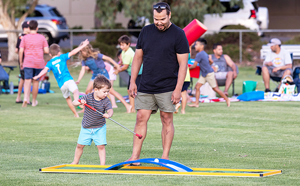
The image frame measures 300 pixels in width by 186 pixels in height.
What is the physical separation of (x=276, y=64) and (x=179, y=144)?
7046 mm

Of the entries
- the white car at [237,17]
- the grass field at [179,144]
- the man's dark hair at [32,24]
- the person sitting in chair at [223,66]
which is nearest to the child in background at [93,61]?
the grass field at [179,144]

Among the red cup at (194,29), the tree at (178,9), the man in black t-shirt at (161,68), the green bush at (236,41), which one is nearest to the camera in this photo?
the man in black t-shirt at (161,68)

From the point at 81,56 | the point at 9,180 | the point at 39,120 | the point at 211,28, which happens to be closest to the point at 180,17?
the point at 211,28

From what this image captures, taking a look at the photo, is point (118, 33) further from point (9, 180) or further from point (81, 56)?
point (9, 180)

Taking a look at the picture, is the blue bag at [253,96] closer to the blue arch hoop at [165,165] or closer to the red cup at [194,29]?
the red cup at [194,29]

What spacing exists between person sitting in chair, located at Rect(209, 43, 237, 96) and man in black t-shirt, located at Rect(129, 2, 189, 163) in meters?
7.93

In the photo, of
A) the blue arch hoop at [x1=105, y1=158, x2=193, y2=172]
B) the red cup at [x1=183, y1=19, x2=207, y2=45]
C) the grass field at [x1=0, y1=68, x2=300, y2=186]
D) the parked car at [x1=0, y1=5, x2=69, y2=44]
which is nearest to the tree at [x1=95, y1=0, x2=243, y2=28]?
the parked car at [x1=0, y1=5, x2=69, y2=44]

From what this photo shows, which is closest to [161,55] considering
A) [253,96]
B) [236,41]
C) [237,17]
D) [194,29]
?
[194,29]

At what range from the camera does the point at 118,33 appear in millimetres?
23625

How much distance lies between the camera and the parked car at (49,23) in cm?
2352

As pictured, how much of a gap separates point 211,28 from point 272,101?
11763 mm

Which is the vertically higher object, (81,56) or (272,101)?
(81,56)

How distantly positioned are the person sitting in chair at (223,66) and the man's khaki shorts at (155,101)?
792 cm

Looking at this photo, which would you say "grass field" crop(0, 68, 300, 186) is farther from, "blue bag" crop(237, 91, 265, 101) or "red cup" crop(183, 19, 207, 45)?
"red cup" crop(183, 19, 207, 45)
